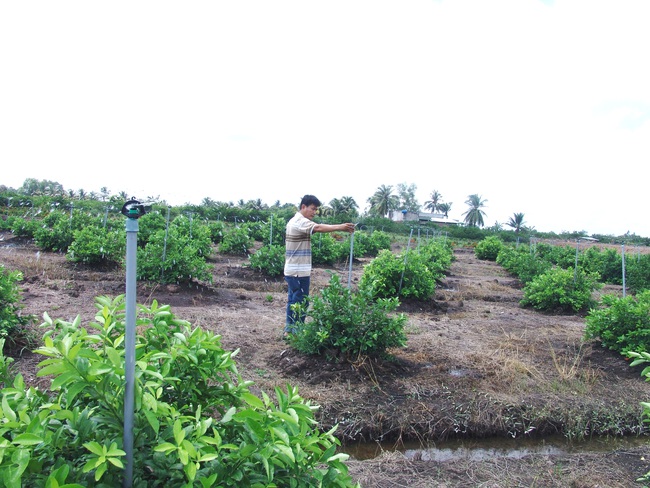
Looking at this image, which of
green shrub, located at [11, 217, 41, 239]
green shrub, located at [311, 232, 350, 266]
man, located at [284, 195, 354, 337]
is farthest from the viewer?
green shrub, located at [11, 217, 41, 239]

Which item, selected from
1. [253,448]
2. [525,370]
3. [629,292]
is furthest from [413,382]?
[629,292]

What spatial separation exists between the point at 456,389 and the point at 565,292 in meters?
5.78

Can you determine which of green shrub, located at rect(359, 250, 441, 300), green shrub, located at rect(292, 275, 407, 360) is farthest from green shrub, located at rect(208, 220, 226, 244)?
green shrub, located at rect(292, 275, 407, 360)

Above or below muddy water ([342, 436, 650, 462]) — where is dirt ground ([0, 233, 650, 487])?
above

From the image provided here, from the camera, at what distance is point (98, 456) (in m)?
1.38

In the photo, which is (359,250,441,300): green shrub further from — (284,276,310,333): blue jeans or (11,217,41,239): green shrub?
(11,217,41,239): green shrub

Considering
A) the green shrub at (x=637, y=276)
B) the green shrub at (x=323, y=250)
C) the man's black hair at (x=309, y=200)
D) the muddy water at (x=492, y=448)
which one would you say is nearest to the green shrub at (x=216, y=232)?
the green shrub at (x=323, y=250)

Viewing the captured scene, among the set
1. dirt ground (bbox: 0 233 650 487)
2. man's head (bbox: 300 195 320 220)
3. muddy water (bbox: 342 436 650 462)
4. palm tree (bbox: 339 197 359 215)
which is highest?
palm tree (bbox: 339 197 359 215)

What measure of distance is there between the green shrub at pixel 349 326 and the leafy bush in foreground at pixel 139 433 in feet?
9.84

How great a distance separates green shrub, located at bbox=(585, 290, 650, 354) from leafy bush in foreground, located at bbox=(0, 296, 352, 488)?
5442 millimetres

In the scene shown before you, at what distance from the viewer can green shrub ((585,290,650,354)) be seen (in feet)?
18.6

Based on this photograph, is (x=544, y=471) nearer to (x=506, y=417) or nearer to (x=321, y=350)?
(x=506, y=417)

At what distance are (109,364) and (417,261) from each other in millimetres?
7947

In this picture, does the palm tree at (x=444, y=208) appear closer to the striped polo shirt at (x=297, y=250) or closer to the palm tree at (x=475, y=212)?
the palm tree at (x=475, y=212)
